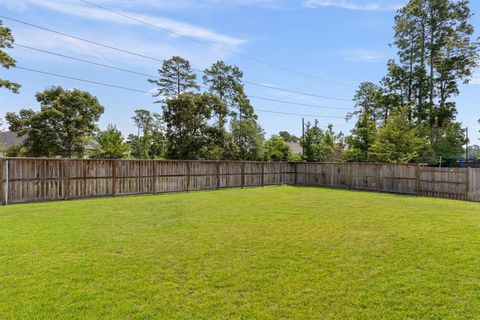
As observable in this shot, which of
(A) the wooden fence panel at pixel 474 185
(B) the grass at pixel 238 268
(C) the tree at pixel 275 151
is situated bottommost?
(B) the grass at pixel 238 268

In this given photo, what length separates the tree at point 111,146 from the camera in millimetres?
32438

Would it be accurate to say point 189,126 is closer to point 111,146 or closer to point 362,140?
point 111,146

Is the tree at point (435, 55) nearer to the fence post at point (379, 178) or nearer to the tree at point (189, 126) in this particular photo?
the fence post at point (379, 178)

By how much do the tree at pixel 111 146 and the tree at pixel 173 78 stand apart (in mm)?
8849

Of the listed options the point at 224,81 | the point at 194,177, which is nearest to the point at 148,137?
the point at 224,81

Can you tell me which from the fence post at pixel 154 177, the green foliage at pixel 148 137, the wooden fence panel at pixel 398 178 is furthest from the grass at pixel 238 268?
the green foliage at pixel 148 137

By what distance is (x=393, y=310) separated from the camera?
308 cm

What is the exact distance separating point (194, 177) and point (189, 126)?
10.3 meters

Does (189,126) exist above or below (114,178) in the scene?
above

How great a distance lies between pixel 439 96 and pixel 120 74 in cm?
2302

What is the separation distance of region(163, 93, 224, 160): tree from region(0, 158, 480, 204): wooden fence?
787 centimetres

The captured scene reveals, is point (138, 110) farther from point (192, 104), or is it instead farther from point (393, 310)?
point (393, 310)

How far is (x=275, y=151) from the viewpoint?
100 feet

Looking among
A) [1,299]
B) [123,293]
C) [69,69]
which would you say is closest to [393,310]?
[123,293]
